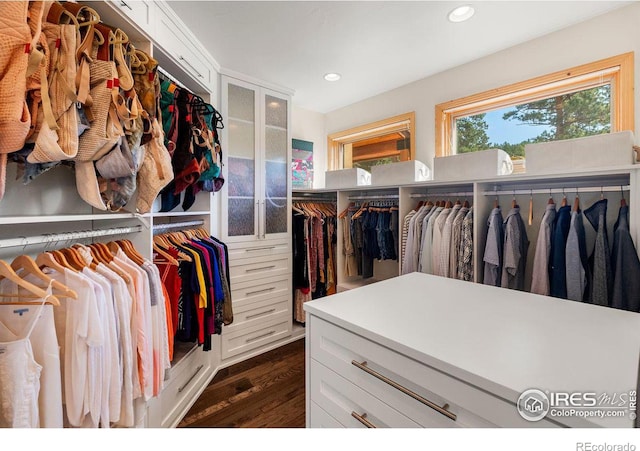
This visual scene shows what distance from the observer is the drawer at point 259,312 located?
2438 millimetres

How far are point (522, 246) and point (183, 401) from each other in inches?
96.0

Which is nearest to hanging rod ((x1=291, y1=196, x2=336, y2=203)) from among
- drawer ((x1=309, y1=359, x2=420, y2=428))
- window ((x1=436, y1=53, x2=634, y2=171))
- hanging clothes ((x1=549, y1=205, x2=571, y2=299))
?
window ((x1=436, y1=53, x2=634, y2=171))

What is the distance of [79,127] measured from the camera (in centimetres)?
97

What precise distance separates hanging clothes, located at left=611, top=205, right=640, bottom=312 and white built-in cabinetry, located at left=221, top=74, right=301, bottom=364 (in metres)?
2.29

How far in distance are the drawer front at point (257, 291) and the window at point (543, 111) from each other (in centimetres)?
192

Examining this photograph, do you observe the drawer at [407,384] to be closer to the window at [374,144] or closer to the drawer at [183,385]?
the drawer at [183,385]

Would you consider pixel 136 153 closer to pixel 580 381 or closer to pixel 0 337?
pixel 0 337

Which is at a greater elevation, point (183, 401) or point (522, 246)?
point (522, 246)

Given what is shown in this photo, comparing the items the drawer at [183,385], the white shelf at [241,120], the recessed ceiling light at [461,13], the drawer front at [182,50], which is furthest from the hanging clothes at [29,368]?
the recessed ceiling light at [461,13]

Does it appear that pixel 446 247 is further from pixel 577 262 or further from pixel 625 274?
pixel 625 274

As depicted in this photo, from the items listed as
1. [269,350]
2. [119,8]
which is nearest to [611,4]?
[119,8]

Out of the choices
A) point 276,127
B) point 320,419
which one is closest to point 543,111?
point 276,127

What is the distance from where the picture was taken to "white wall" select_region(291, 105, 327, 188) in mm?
3379

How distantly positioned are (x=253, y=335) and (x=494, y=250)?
2072 millimetres
